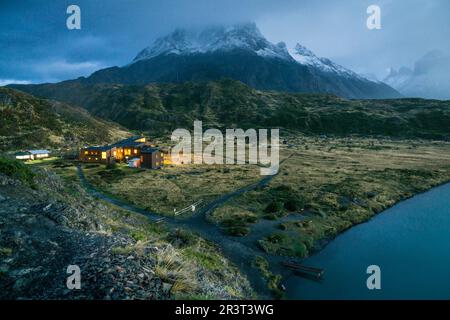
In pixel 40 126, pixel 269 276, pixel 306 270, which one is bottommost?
pixel 306 270

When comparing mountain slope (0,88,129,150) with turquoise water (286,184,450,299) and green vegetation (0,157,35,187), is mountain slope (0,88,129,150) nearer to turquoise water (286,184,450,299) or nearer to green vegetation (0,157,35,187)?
green vegetation (0,157,35,187)

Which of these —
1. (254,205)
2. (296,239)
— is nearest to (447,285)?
(296,239)

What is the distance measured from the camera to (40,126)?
120312 mm

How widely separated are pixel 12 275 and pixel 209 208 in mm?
35998

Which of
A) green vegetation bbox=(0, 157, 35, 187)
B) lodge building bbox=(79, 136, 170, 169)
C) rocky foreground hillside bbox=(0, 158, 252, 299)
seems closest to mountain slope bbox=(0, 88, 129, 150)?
lodge building bbox=(79, 136, 170, 169)

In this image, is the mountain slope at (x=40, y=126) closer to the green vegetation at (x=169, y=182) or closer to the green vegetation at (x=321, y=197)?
the green vegetation at (x=169, y=182)

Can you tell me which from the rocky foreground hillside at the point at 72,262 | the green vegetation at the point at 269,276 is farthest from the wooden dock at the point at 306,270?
the rocky foreground hillside at the point at 72,262

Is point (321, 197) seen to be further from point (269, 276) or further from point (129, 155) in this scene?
point (129, 155)

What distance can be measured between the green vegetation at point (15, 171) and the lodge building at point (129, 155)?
5556 cm

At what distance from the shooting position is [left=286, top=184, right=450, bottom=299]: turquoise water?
27.1m

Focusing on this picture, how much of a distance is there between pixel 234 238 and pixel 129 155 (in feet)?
215

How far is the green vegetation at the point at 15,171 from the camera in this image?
22.0 meters

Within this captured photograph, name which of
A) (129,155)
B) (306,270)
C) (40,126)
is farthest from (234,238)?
(40,126)
